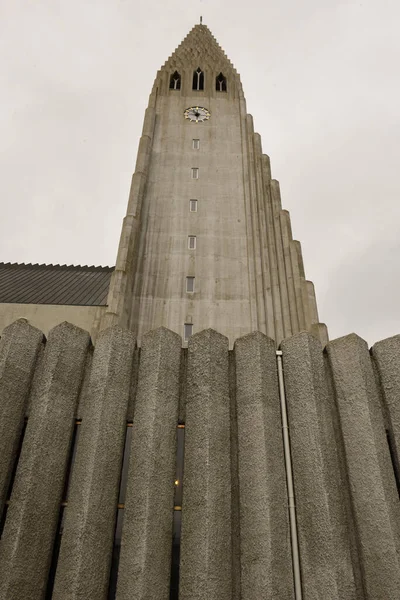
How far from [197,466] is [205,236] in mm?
21829

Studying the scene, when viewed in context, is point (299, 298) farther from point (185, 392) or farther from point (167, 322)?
point (185, 392)

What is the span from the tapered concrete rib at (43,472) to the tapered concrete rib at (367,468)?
708 centimetres

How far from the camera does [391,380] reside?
40.1 feet

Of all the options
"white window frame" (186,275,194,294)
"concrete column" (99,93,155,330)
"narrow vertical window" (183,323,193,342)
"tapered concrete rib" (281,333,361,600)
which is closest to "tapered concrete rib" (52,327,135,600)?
"tapered concrete rib" (281,333,361,600)

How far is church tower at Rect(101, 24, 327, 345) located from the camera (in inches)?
1048

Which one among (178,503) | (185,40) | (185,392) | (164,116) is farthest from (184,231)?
(185,40)

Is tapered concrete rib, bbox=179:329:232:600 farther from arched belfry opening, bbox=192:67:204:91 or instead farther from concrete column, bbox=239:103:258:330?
arched belfry opening, bbox=192:67:204:91

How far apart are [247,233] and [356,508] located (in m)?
23.1

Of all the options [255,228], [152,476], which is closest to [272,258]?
[255,228]

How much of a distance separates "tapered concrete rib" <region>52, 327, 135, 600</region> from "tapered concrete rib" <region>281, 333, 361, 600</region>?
445cm

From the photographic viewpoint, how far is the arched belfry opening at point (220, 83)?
145ft

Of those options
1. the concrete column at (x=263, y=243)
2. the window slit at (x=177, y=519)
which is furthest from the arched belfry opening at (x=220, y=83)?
the window slit at (x=177, y=519)

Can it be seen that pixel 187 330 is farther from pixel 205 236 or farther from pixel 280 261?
pixel 205 236

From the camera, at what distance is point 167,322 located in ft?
87.6
